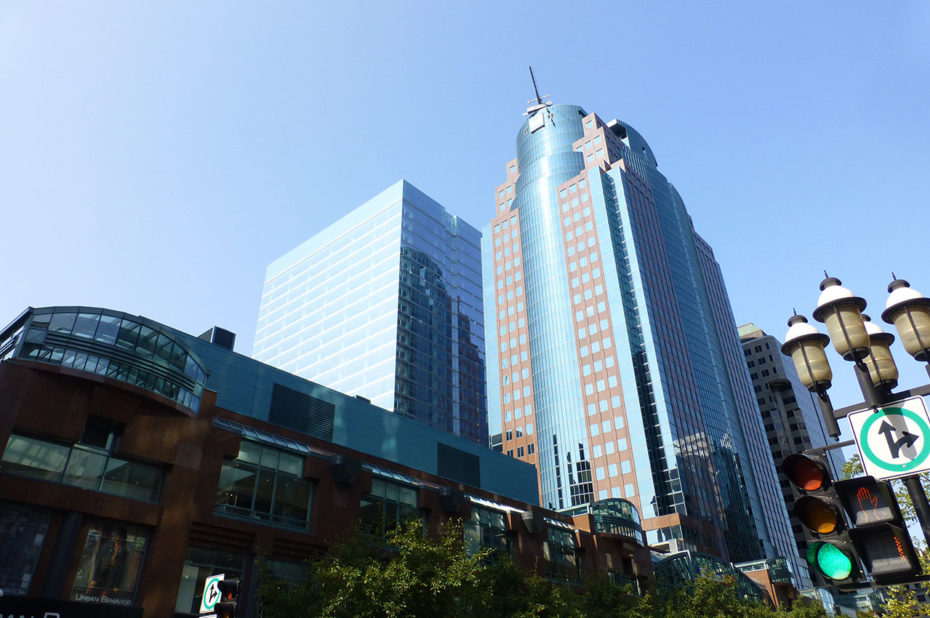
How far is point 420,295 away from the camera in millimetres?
119938

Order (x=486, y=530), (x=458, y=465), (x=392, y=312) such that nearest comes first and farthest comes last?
1. (x=486, y=530)
2. (x=458, y=465)
3. (x=392, y=312)

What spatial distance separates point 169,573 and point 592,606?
2344 centimetres

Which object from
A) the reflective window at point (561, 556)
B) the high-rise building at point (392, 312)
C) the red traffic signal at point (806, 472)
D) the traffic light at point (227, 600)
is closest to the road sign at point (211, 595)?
the traffic light at point (227, 600)

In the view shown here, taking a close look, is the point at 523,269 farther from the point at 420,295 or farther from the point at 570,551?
the point at 570,551

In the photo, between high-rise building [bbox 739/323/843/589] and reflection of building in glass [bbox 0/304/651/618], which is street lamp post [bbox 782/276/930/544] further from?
high-rise building [bbox 739/323/843/589]

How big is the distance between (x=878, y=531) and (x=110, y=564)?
28.5m

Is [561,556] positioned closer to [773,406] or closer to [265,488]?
[265,488]

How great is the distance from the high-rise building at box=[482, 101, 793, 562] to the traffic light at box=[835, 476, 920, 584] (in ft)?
328

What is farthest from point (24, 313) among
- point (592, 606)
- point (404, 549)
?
point (592, 606)

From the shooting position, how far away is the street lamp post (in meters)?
7.84

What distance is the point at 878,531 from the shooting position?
22.2 ft

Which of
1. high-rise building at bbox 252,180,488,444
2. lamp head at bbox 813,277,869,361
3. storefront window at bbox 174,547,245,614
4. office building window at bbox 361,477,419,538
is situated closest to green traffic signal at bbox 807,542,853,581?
lamp head at bbox 813,277,869,361

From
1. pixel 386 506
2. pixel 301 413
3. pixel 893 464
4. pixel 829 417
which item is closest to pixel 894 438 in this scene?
pixel 893 464

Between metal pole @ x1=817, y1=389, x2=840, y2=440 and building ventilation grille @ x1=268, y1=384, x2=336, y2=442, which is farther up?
building ventilation grille @ x1=268, y1=384, x2=336, y2=442
